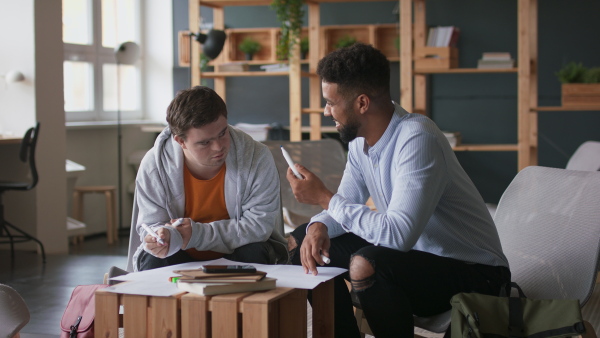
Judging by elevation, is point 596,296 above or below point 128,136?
below

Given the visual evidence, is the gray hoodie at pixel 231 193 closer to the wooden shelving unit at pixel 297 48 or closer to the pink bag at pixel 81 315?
the pink bag at pixel 81 315

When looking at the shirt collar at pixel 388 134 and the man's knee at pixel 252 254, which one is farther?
the man's knee at pixel 252 254

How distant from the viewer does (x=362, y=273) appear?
6.75 ft

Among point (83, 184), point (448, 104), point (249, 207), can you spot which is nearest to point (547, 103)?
point (448, 104)

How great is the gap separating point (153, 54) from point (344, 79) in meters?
Result: 6.03

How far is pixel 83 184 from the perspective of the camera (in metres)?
6.95

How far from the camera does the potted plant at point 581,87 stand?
17.3 ft

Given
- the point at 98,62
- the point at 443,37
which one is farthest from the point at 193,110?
the point at 98,62

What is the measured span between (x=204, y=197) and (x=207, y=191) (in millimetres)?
22

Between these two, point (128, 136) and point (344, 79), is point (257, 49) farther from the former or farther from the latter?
point (344, 79)

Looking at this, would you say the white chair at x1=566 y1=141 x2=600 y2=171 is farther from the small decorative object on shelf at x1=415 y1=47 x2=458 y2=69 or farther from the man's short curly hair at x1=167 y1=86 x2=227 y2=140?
the man's short curly hair at x1=167 y1=86 x2=227 y2=140

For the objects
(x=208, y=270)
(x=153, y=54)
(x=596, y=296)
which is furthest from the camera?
(x=153, y=54)

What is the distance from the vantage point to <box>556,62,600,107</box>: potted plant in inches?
208

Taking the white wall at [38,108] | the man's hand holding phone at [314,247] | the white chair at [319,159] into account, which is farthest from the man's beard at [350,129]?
the white wall at [38,108]
